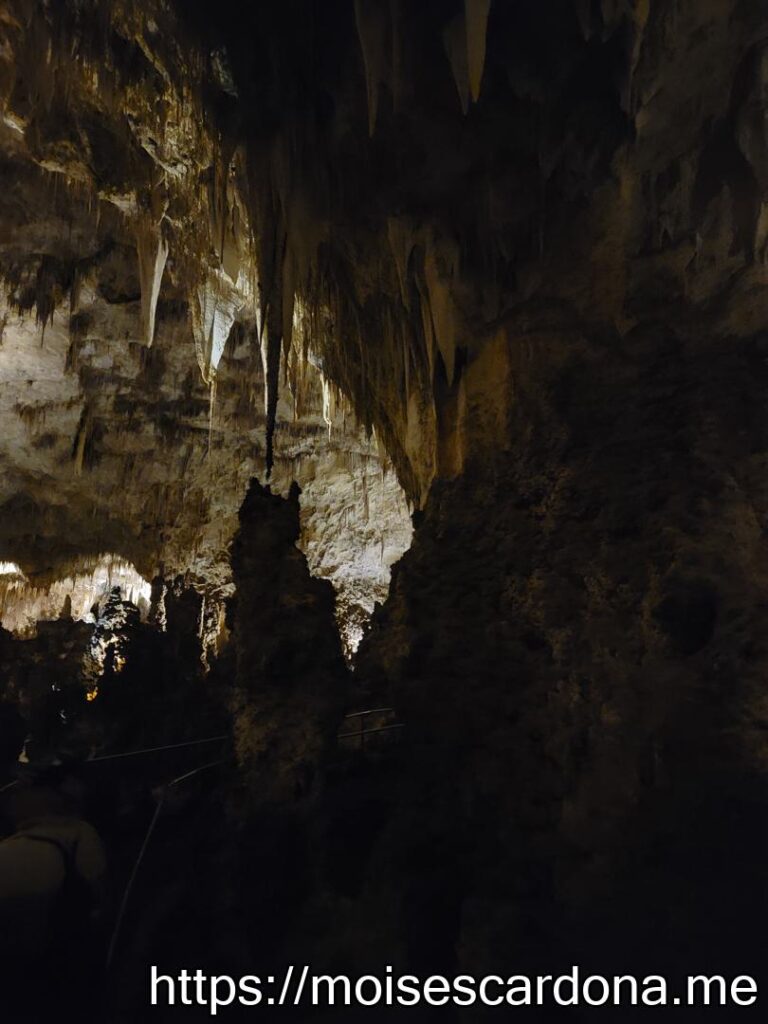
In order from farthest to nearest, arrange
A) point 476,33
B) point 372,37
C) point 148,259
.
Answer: point 148,259, point 372,37, point 476,33

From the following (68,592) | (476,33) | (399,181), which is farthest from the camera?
(68,592)

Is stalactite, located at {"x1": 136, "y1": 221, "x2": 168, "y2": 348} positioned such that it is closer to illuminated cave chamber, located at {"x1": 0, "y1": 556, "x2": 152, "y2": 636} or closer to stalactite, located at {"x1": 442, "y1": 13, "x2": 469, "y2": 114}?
stalactite, located at {"x1": 442, "y1": 13, "x2": 469, "y2": 114}

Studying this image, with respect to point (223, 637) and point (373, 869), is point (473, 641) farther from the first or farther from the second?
point (223, 637)

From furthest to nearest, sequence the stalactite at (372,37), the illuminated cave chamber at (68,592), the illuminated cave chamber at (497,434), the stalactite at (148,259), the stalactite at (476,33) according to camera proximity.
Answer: the illuminated cave chamber at (68,592), the stalactite at (148,259), the stalactite at (372,37), the stalactite at (476,33), the illuminated cave chamber at (497,434)

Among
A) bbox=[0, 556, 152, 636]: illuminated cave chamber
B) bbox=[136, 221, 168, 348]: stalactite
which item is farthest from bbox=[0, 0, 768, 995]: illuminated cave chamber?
bbox=[0, 556, 152, 636]: illuminated cave chamber

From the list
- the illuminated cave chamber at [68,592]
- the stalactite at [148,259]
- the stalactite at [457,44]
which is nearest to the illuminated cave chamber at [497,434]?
the stalactite at [457,44]

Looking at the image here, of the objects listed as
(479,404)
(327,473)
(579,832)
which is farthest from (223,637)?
(579,832)

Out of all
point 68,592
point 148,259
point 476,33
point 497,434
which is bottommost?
point 497,434

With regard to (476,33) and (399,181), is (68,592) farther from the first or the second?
(476,33)

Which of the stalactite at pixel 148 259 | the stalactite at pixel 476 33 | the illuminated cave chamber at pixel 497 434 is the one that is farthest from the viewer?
the stalactite at pixel 148 259

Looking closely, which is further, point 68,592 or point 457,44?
point 68,592

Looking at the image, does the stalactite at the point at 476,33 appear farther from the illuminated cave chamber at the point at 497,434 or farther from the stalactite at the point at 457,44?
the stalactite at the point at 457,44

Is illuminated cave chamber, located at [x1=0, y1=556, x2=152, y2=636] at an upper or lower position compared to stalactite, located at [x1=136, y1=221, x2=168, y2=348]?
lower

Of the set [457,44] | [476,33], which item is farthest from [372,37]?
[476,33]
